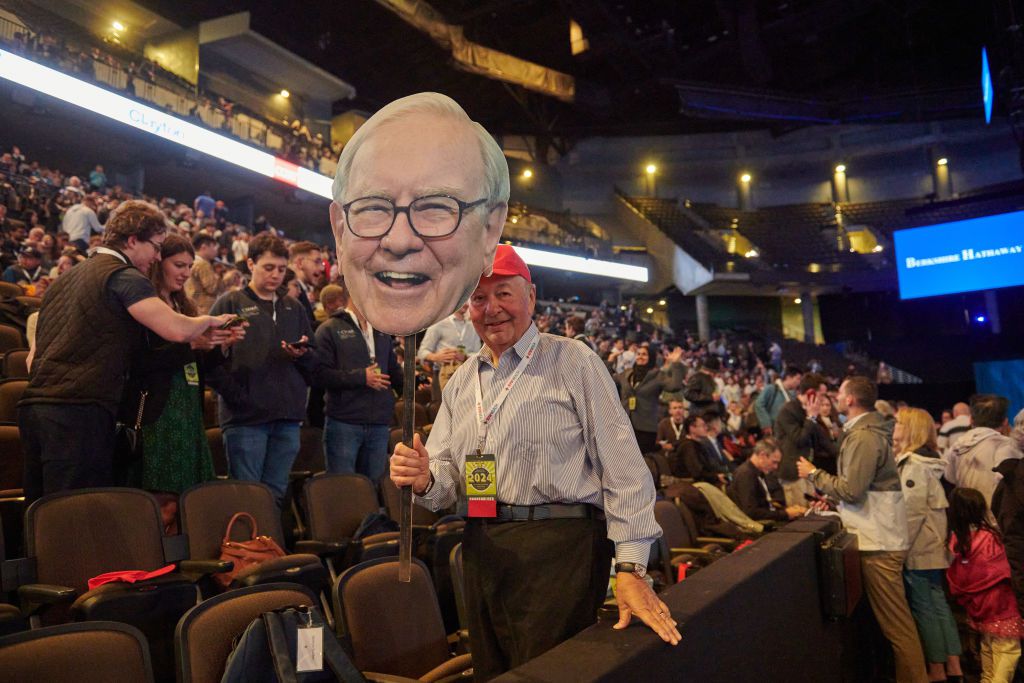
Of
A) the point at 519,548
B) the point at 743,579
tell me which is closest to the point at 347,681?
the point at 519,548

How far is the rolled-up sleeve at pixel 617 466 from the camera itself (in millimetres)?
1408

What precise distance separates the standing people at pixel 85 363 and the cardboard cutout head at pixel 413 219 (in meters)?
1.44

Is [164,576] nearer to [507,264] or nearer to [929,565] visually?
[507,264]

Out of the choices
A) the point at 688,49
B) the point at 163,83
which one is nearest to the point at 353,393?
the point at 163,83

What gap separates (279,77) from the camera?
57.2ft

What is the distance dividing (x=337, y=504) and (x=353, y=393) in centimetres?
60

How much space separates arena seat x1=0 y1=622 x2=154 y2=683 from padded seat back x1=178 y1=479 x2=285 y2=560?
3.07 feet

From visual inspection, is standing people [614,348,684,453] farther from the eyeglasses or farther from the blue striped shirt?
the eyeglasses

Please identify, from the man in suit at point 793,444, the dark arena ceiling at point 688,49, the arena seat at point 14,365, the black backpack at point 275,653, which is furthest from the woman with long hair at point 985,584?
the dark arena ceiling at point 688,49

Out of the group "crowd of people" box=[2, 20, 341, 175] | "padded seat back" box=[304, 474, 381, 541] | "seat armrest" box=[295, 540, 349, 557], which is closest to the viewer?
"seat armrest" box=[295, 540, 349, 557]

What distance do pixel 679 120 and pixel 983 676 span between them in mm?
19649

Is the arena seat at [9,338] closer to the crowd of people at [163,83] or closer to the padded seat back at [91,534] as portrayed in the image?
the padded seat back at [91,534]

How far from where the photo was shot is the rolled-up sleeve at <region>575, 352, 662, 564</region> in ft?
4.62

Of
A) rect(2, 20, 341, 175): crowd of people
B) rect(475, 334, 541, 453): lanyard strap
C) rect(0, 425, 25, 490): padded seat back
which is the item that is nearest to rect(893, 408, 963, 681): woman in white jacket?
rect(475, 334, 541, 453): lanyard strap
